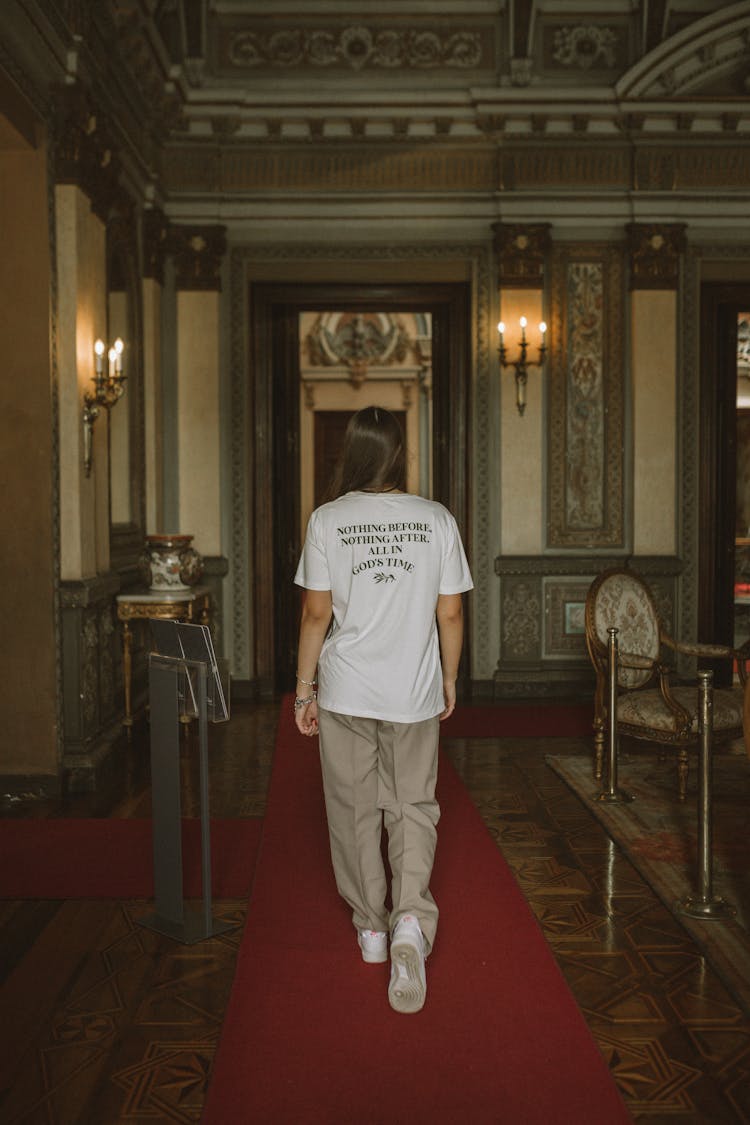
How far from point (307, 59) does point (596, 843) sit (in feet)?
20.1

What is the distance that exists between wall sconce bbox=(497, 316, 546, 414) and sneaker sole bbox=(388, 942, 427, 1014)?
5451 mm

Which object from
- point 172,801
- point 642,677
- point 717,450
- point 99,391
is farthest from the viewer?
point 717,450

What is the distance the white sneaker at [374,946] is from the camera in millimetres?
3008

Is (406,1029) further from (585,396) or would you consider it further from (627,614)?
(585,396)

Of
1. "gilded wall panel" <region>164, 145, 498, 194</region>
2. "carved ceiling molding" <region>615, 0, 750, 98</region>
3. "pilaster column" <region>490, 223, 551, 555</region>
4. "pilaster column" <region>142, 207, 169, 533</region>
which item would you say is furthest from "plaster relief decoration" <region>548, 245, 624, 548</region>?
"pilaster column" <region>142, 207, 169, 533</region>

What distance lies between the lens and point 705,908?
11.3 feet

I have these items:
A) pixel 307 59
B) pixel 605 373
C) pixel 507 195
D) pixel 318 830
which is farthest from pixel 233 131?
pixel 318 830

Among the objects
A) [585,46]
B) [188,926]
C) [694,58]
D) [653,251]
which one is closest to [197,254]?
[585,46]

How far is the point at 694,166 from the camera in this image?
7594 mm

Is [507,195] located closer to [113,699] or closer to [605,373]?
[605,373]

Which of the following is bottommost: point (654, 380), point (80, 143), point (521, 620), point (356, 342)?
point (521, 620)

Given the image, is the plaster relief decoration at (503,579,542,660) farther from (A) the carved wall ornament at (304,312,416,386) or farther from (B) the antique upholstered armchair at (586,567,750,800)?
(A) the carved wall ornament at (304,312,416,386)

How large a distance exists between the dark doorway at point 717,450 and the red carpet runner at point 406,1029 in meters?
4.78

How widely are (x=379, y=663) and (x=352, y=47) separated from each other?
6207 mm
